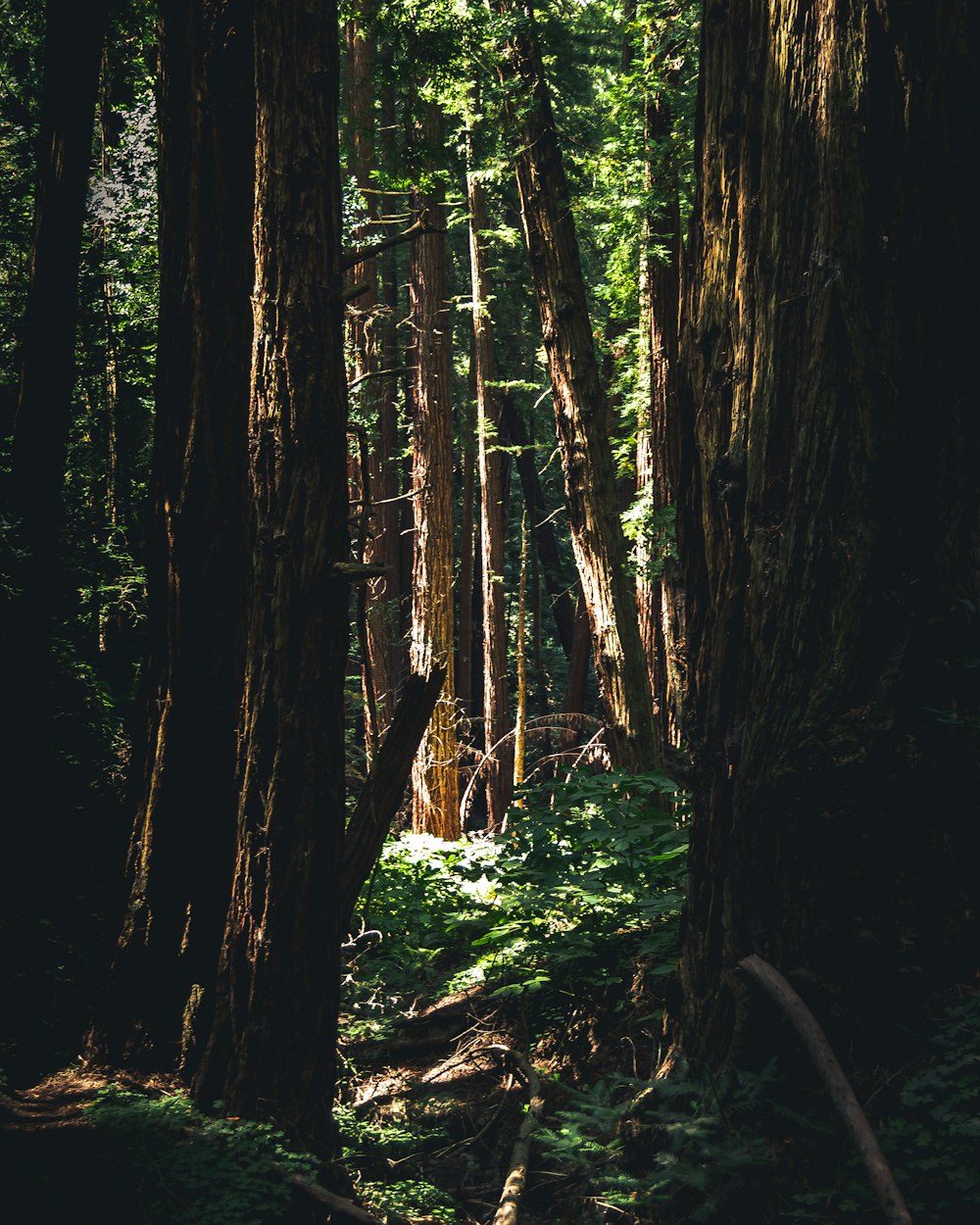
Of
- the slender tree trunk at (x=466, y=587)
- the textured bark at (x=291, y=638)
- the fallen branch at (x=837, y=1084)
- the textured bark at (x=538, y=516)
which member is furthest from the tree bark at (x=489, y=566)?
the fallen branch at (x=837, y=1084)

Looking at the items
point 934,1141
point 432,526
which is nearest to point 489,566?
point 432,526

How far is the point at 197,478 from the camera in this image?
501 cm

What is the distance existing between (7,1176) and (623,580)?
5974 mm

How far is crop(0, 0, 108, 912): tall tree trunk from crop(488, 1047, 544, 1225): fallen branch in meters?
3.32

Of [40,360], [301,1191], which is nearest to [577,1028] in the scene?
[301,1191]

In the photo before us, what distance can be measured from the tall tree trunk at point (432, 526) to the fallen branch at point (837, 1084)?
9.31 metres

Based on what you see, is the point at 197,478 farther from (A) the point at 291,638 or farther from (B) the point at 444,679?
(B) the point at 444,679

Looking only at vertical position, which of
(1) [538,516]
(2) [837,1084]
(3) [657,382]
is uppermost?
(1) [538,516]

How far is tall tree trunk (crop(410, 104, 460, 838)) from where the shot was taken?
12.5 metres

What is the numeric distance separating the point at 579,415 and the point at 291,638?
459 cm

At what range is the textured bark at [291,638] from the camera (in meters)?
4.25

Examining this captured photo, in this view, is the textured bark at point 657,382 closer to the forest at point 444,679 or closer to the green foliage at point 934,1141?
the forest at point 444,679

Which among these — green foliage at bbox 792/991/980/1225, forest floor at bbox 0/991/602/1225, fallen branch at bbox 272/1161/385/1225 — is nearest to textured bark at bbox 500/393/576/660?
forest floor at bbox 0/991/602/1225

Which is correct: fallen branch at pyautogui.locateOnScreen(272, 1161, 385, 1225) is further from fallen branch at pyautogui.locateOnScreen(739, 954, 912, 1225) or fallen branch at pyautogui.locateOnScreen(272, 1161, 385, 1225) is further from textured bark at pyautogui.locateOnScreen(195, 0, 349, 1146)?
fallen branch at pyautogui.locateOnScreen(739, 954, 912, 1225)
